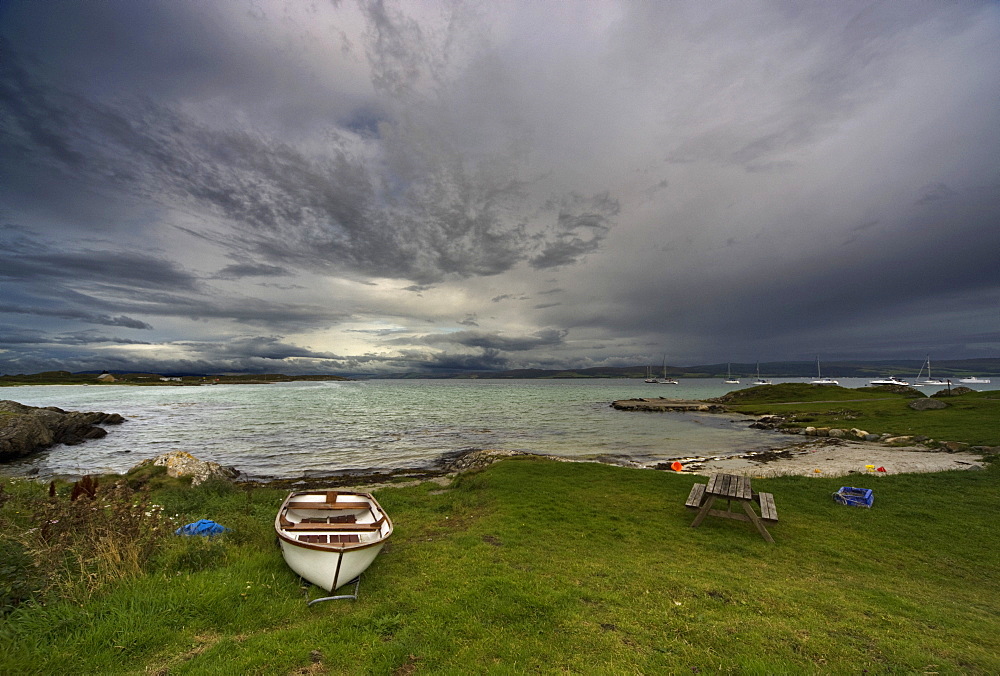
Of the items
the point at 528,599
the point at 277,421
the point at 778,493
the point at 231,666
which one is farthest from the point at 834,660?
the point at 277,421

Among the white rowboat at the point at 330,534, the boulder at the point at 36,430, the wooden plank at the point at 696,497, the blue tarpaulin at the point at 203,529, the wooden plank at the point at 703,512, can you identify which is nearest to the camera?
the white rowboat at the point at 330,534

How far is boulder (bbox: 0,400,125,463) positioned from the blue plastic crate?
58.4 meters

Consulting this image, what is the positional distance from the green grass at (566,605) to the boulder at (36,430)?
38.3 m

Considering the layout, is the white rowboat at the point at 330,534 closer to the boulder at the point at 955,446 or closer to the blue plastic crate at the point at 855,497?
the blue plastic crate at the point at 855,497

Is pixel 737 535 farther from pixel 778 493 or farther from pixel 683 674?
pixel 683 674

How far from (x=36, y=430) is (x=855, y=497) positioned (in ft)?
200

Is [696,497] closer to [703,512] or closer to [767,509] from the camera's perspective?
[703,512]

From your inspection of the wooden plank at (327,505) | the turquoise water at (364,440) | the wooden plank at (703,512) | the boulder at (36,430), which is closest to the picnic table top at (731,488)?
the wooden plank at (703,512)

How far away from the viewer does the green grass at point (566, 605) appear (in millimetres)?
6098

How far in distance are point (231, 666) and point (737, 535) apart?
13.6 meters

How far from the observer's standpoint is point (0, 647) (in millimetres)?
5641

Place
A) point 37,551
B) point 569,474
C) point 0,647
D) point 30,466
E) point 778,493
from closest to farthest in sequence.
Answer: point 0,647, point 37,551, point 778,493, point 569,474, point 30,466

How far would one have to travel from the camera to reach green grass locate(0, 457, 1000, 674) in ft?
20.0

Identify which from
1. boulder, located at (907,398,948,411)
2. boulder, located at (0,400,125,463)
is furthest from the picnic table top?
boulder, located at (0,400,125,463)
